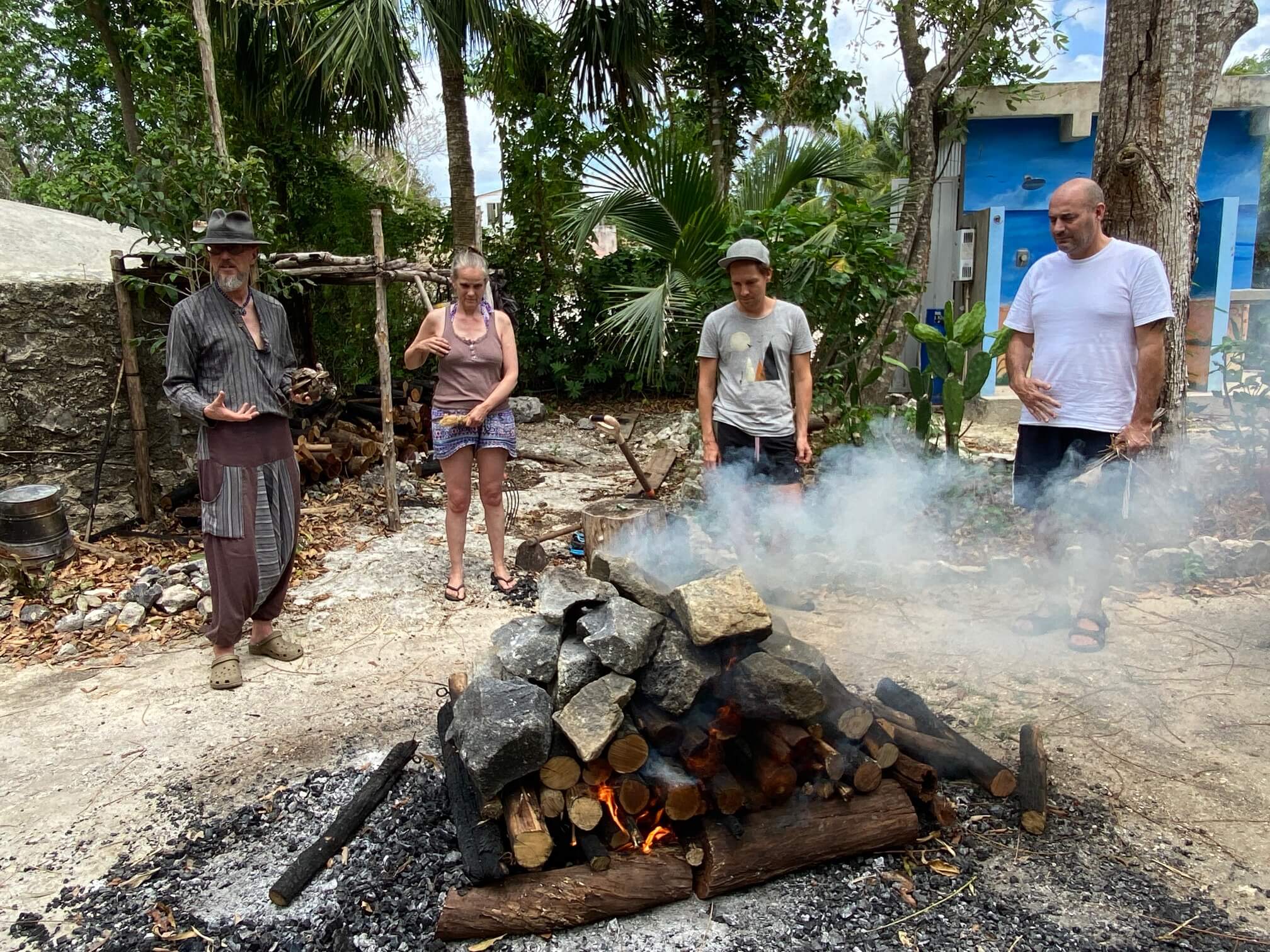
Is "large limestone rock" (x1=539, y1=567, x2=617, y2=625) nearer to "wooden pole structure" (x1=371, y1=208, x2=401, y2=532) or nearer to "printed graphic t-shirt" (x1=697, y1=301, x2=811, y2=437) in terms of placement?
"printed graphic t-shirt" (x1=697, y1=301, x2=811, y2=437)

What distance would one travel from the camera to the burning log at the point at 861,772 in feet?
7.72

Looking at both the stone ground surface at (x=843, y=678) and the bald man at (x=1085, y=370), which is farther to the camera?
the bald man at (x=1085, y=370)

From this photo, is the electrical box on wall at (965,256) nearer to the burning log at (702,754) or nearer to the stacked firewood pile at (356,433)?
the stacked firewood pile at (356,433)

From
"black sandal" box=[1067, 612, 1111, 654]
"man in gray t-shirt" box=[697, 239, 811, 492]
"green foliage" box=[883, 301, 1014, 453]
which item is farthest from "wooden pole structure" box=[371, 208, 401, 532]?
"black sandal" box=[1067, 612, 1111, 654]

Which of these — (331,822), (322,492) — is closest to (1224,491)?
(331,822)

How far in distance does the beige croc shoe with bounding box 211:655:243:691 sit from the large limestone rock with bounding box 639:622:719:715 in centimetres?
216

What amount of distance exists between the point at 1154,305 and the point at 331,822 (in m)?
3.58

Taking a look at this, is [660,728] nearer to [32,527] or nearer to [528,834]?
[528,834]

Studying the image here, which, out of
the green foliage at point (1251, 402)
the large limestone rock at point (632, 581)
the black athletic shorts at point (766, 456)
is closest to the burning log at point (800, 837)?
the large limestone rock at point (632, 581)

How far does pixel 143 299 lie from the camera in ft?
17.4

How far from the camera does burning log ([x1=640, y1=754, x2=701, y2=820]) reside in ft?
7.44

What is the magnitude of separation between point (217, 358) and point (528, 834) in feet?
7.97

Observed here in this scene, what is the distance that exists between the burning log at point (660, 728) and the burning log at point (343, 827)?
33.4 inches

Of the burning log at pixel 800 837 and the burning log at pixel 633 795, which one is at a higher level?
the burning log at pixel 633 795
